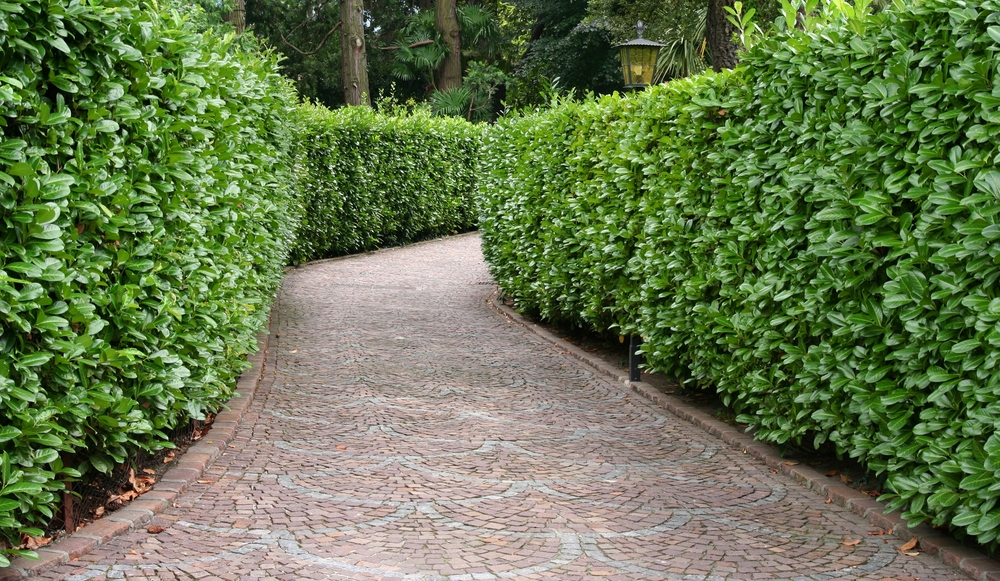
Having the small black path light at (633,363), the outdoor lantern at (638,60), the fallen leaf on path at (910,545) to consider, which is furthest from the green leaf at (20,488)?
the outdoor lantern at (638,60)

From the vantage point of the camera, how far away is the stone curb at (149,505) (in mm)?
3744

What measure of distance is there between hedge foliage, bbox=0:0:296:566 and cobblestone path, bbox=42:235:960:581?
1.81 feet

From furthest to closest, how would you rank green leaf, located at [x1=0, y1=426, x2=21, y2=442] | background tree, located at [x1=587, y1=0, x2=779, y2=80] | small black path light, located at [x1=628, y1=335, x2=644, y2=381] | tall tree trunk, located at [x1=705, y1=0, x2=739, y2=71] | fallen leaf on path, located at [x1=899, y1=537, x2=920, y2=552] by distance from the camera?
1. background tree, located at [x1=587, y1=0, x2=779, y2=80]
2. tall tree trunk, located at [x1=705, y1=0, x2=739, y2=71]
3. small black path light, located at [x1=628, y1=335, x2=644, y2=381]
4. fallen leaf on path, located at [x1=899, y1=537, x2=920, y2=552]
5. green leaf, located at [x1=0, y1=426, x2=21, y2=442]

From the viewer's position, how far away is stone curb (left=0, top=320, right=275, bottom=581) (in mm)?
3744

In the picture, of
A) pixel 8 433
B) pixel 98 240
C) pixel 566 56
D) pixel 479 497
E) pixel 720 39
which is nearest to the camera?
pixel 8 433

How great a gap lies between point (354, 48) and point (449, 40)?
360 inches

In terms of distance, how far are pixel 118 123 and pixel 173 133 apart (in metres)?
0.75

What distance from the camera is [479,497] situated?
4895 mm

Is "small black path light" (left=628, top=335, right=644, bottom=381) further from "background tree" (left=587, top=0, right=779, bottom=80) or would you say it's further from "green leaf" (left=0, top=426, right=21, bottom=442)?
"background tree" (left=587, top=0, right=779, bottom=80)

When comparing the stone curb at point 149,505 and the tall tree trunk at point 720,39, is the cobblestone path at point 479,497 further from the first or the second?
the tall tree trunk at point 720,39

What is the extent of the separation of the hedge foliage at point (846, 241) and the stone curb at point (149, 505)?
3.19 meters

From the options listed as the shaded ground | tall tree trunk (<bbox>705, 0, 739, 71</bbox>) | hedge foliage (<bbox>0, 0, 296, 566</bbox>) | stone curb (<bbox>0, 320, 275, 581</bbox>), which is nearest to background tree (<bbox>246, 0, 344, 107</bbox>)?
tall tree trunk (<bbox>705, 0, 739, 71</bbox>)

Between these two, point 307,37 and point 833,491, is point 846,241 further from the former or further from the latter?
point 307,37

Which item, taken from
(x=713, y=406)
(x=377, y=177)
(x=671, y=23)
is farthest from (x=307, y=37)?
(x=713, y=406)
